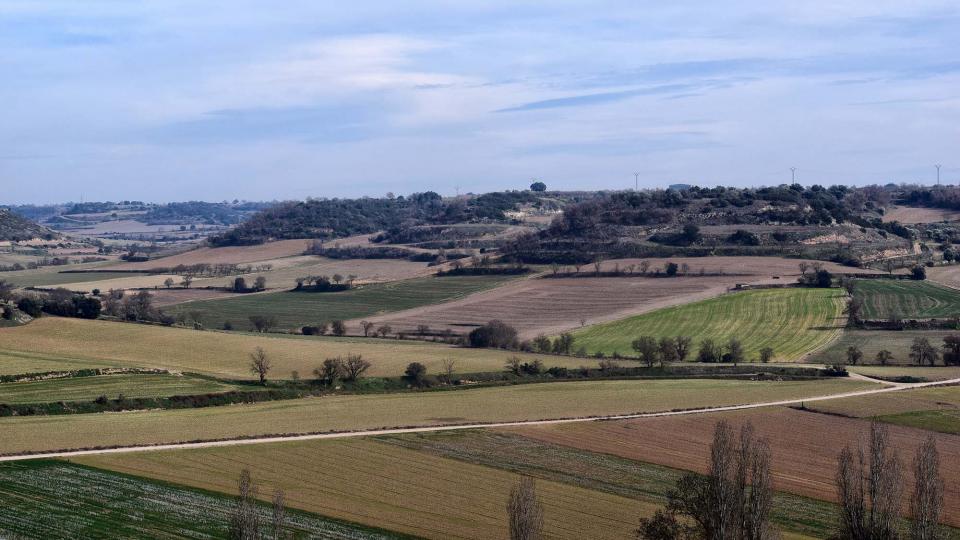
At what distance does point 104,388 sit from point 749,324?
2408 inches

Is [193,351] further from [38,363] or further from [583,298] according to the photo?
[583,298]

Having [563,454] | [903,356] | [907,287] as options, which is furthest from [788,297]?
[563,454]

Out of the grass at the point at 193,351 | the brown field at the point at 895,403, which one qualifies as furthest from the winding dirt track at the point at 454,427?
the grass at the point at 193,351

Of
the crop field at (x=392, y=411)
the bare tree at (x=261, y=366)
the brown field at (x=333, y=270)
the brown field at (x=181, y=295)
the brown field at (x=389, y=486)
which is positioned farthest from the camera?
the brown field at (x=333, y=270)

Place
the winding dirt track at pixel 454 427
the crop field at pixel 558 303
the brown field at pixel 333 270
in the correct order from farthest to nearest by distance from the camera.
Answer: the brown field at pixel 333 270 < the crop field at pixel 558 303 < the winding dirt track at pixel 454 427

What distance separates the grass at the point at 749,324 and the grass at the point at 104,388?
37940mm

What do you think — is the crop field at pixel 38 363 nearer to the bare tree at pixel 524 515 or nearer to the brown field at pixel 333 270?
the bare tree at pixel 524 515

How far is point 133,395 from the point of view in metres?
72.4

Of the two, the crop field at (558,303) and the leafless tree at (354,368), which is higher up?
the crop field at (558,303)

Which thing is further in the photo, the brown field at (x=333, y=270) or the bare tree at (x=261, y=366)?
the brown field at (x=333, y=270)

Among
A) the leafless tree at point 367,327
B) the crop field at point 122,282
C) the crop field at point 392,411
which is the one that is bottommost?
the crop field at point 392,411

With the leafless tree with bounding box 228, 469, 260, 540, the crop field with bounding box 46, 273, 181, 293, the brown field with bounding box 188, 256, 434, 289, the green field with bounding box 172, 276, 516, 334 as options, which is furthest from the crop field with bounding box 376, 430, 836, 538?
the brown field with bounding box 188, 256, 434, 289

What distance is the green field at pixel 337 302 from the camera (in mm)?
124569

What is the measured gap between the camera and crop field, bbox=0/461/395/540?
4234 centimetres
